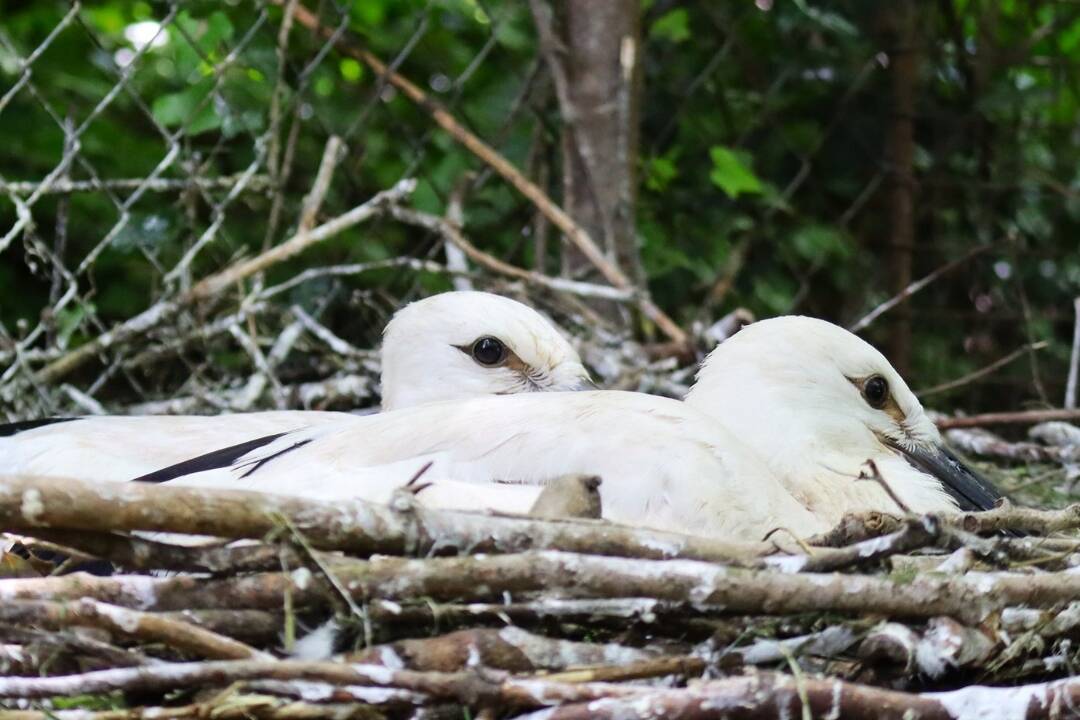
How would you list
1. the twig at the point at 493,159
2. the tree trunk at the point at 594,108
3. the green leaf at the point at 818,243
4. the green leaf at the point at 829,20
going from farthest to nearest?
the green leaf at the point at 818,243
the green leaf at the point at 829,20
the tree trunk at the point at 594,108
the twig at the point at 493,159

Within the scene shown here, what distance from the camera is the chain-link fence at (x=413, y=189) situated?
118 inches

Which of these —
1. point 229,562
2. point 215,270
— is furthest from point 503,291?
point 229,562

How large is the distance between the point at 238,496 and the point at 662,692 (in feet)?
1.49

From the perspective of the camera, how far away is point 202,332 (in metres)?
2.93

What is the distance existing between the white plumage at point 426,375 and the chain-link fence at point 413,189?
39cm

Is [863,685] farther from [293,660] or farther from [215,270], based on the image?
[215,270]

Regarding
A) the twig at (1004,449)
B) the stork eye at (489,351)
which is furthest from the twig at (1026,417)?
the stork eye at (489,351)

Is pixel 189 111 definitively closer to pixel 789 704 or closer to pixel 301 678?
pixel 301 678

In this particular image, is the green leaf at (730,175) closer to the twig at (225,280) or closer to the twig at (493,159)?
the twig at (493,159)

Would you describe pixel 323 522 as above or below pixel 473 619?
above

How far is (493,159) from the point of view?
3268 mm

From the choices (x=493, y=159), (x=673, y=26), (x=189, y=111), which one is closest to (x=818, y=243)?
(x=673, y=26)

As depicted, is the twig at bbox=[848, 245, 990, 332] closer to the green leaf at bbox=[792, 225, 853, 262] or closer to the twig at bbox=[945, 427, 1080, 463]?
the twig at bbox=[945, 427, 1080, 463]

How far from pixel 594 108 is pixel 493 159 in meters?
0.28
